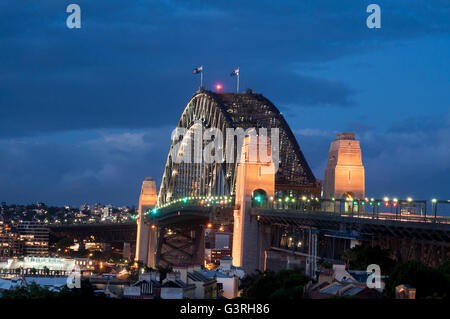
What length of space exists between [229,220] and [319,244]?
27.9m

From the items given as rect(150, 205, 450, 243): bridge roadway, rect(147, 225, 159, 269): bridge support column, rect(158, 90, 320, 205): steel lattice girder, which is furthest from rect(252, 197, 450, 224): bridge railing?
rect(147, 225, 159, 269): bridge support column

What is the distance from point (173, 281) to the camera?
201ft

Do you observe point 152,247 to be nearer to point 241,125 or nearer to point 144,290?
point 241,125

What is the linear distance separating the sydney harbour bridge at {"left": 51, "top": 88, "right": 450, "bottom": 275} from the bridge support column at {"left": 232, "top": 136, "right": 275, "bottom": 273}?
90 millimetres

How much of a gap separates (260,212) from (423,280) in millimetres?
39642

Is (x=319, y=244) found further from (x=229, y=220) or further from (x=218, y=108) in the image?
(x=218, y=108)

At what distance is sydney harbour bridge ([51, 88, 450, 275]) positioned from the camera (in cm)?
5806

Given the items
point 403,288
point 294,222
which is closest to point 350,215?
point 294,222

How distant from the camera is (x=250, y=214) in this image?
8550 centimetres

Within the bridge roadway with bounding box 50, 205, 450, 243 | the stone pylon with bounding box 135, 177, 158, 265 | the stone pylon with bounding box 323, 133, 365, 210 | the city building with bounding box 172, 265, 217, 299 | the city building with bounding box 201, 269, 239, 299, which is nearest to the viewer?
the bridge roadway with bounding box 50, 205, 450, 243

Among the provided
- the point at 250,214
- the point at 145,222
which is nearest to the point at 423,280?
the point at 250,214

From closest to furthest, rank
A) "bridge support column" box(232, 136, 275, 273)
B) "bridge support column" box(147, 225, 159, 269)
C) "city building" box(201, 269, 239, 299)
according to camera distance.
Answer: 1. "city building" box(201, 269, 239, 299)
2. "bridge support column" box(232, 136, 275, 273)
3. "bridge support column" box(147, 225, 159, 269)

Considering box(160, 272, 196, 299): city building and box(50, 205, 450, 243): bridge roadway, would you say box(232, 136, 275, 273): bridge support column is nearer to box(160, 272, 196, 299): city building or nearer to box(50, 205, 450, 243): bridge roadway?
box(50, 205, 450, 243): bridge roadway

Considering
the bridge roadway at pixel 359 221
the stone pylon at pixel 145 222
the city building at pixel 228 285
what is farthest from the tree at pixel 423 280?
the stone pylon at pixel 145 222
